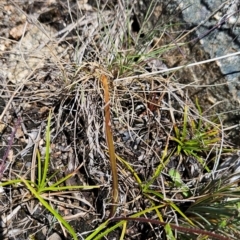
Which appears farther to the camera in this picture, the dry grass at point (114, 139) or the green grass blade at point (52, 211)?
the dry grass at point (114, 139)

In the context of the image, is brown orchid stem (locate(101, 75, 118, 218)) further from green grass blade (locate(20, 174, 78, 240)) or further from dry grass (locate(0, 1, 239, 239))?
green grass blade (locate(20, 174, 78, 240))

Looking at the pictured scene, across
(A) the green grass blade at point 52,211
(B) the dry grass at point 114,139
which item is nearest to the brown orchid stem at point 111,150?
(B) the dry grass at point 114,139

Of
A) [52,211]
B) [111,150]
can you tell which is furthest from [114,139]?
[52,211]

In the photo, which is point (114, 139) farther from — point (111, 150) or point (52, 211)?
point (52, 211)

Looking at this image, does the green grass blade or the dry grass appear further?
the dry grass

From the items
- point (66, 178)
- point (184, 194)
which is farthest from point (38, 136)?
point (184, 194)

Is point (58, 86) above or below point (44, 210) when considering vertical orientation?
above

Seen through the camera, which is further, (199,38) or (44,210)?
(199,38)


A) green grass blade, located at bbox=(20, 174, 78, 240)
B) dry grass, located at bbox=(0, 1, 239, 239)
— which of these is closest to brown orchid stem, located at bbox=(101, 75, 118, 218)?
dry grass, located at bbox=(0, 1, 239, 239)

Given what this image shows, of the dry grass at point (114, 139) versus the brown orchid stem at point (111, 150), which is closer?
the brown orchid stem at point (111, 150)

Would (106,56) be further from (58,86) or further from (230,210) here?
(230,210)

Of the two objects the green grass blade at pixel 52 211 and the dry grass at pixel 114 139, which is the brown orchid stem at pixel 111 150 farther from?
the green grass blade at pixel 52 211
